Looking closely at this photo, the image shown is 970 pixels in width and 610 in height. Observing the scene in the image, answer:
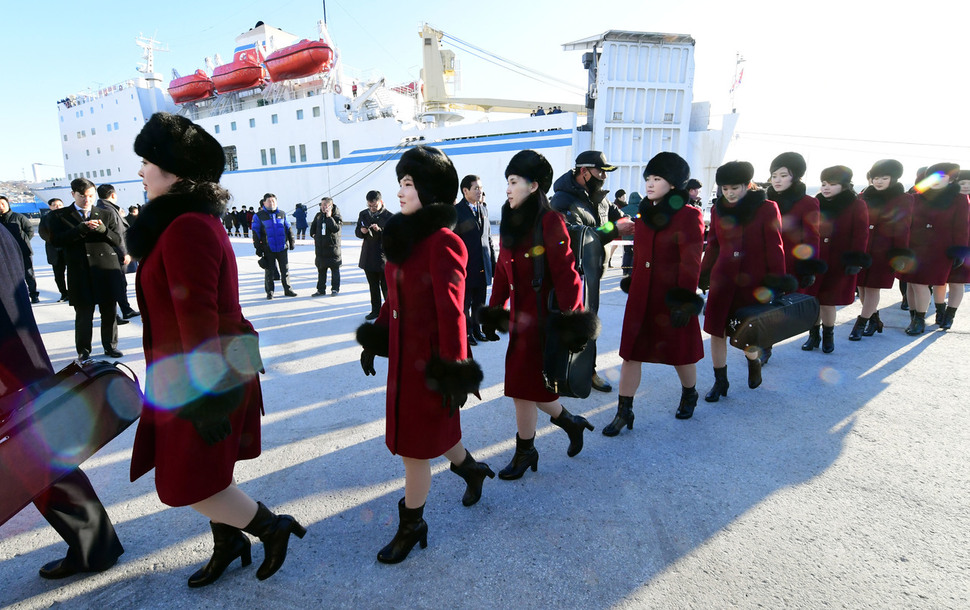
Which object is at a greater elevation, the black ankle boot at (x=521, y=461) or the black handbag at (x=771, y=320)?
the black handbag at (x=771, y=320)

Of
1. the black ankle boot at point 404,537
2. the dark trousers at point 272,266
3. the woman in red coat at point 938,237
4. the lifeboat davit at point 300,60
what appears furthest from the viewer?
the lifeboat davit at point 300,60

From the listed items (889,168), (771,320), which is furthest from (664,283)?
(889,168)

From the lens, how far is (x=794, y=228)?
13.4 ft

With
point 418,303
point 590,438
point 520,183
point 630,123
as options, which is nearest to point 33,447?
point 418,303

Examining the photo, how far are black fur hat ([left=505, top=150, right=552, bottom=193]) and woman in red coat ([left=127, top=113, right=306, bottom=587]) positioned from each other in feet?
4.30

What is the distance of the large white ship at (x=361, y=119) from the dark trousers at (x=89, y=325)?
15.0 metres

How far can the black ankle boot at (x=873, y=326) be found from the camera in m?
5.21

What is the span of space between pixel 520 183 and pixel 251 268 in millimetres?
9899

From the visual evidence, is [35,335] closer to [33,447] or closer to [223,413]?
[33,447]

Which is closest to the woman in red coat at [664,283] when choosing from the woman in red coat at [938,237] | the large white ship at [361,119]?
the woman in red coat at [938,237]

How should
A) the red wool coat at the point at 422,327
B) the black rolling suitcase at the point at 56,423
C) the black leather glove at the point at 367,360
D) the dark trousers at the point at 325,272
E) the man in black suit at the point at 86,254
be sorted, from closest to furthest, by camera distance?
1. the black rolling suitcase at the point at 56,423
2. the red wool coat at the point at 422,327
3. the black leather glove at the point at 367,360
4. the man in black suit at the point at 86,254
5. the dark trousers at the point at 325,272

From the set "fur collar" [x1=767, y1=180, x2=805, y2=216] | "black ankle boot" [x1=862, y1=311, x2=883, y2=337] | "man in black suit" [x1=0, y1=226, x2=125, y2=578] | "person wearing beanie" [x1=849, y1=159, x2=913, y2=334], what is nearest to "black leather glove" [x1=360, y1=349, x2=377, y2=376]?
"man in black suit" [x1=0, y1=226, x2=125, y2=578]

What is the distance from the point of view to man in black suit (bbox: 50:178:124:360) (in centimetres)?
443

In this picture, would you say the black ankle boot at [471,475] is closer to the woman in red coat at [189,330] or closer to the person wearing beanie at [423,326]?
the person wearing beanie at [423,326]
